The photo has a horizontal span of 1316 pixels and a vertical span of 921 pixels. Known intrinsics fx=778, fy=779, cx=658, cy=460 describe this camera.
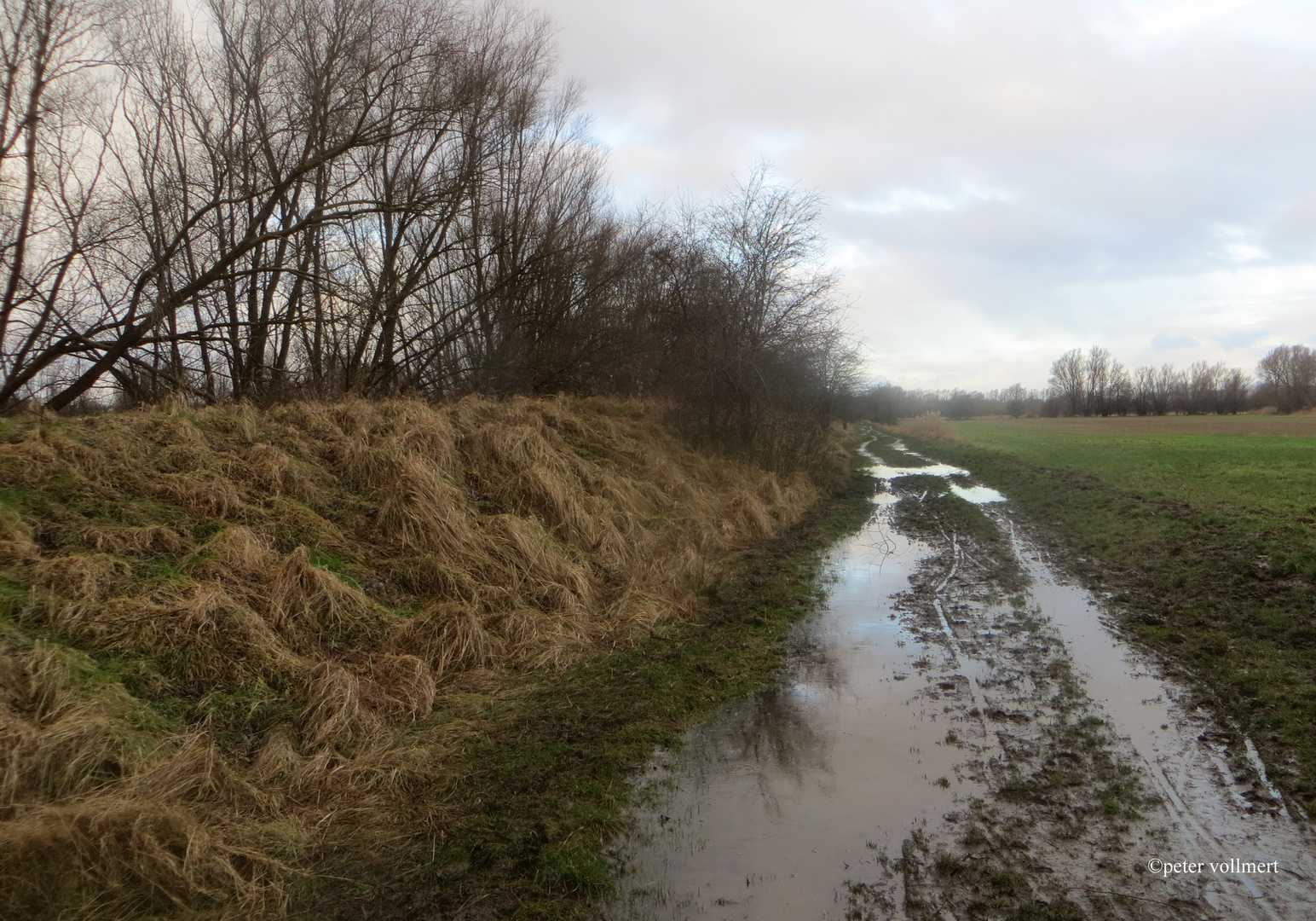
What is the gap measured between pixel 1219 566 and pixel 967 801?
7.02 m

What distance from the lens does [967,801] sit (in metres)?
4.24

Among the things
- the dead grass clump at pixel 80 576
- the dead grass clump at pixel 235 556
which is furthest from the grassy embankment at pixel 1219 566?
the dead grass clump at pixel 80 576

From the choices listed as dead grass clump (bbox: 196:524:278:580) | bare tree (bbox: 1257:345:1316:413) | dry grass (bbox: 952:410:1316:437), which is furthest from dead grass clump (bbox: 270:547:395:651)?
bare tree (bbox: 1257:345:1316:413)

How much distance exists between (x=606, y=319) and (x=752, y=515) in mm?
8794

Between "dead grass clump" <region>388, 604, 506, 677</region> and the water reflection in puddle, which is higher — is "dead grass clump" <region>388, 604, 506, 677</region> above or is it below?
above

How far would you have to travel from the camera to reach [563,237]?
19406 mm

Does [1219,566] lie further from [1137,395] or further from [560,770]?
[1137,395]

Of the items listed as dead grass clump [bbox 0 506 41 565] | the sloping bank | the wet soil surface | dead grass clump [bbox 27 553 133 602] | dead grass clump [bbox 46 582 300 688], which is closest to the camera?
the wet soil surface

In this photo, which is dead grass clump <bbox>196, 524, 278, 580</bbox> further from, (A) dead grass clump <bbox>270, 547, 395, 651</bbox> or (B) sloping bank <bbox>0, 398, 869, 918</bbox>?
(A) dead grass clump <bbox>270, 547, 395, 651</bbox>

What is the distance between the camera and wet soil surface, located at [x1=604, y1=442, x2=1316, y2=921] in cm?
341

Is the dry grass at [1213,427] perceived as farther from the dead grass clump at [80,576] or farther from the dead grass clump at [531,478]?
the dead grass clump at [80,576]

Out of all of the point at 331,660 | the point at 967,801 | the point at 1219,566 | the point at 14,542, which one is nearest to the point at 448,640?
the point at 331,660

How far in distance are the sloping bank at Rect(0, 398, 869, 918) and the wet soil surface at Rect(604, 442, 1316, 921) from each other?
46 centimetres

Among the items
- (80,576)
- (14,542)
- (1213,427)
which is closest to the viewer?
(80,576)
